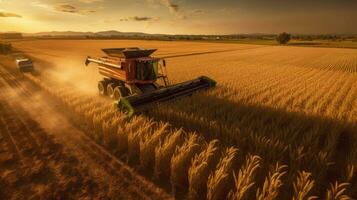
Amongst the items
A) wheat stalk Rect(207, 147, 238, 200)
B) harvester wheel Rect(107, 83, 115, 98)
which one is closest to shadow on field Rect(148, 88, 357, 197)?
wheat stalk Rect(207, 147, 238, 200)

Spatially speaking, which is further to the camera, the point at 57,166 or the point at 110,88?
the point at 110,88

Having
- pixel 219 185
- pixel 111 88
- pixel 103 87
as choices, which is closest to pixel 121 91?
pixel 111 88

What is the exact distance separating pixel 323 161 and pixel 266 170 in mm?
1148

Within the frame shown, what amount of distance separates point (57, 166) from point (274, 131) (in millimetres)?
5250

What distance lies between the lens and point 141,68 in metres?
8.30

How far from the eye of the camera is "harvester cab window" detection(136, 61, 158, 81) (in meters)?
8.27

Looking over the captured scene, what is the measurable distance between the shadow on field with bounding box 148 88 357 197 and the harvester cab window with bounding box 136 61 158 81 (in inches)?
60.0

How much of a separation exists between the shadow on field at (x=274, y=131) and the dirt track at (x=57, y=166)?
215cm

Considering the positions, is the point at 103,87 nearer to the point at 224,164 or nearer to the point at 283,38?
the point at 224,164

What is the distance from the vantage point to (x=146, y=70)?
841 cm

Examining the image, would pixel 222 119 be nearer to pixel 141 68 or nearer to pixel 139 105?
pixel 139 105

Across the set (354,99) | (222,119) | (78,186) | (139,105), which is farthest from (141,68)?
(354,99)

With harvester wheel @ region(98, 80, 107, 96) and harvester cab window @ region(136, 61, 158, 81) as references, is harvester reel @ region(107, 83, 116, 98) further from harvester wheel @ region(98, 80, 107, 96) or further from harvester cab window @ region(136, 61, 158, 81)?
harvester cab window @ region(136, 61, 158, 81)

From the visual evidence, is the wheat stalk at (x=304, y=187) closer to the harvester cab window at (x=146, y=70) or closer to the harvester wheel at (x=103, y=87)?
the harvester cab window at (x=146, y=70)
